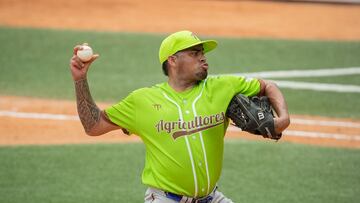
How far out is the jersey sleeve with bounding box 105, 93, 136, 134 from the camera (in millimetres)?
6832

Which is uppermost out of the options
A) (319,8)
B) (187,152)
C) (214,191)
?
(187,152)

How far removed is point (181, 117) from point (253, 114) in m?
0.59

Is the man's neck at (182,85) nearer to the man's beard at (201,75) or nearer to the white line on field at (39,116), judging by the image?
the man's beard at (201,75)

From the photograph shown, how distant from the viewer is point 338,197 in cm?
955

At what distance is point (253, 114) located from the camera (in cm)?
662

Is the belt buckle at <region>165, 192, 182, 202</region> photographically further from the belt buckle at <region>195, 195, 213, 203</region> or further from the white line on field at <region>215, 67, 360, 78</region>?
the white line on field at <region>215, 67, 360, 78</region>

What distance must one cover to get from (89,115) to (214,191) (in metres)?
1.24

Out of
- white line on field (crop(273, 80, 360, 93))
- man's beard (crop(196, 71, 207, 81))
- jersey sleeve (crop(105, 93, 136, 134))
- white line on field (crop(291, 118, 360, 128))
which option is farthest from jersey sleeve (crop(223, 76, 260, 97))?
white line on field (crop(273, 80, 360, 93))

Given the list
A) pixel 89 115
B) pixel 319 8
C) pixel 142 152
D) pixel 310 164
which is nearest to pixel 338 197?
pixel 310 164

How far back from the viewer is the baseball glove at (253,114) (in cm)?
664

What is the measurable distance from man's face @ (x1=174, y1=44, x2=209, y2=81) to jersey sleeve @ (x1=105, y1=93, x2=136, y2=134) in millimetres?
471

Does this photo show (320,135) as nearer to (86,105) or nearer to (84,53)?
(86,105)

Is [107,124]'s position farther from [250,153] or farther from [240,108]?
[250,153]

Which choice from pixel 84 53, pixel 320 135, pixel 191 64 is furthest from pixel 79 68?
pixel 320 135
